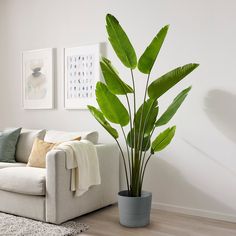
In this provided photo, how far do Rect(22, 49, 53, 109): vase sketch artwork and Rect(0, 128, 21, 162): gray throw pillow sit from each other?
597mm

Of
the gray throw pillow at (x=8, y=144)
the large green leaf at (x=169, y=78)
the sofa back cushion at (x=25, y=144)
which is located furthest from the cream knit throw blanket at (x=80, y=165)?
the gray throw pillow at (x=8, y=144)

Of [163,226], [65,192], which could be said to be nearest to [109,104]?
[65,192]

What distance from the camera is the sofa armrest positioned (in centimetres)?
326

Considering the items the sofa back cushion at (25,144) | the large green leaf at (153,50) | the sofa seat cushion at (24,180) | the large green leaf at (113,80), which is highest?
the large green leaf at (153,50)

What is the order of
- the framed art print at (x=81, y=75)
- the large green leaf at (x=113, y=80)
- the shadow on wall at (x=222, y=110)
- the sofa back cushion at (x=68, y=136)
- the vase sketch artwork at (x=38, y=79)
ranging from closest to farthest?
the large green leaf at (x=113, y=80) < the shadow on wall at (x=222, y=110) < the sofa back cushion at (x=68, y=136) < the framed art print at (x=81, y=75) < the vase sketch artwork at (x=38, y=79)

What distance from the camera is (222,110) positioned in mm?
3537

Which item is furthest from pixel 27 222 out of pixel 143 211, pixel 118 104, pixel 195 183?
pixel 195 183

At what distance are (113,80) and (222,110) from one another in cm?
109

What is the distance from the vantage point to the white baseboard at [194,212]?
3.53 meters

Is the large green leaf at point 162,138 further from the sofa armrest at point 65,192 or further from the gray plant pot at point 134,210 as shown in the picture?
the sofa armrest at point 65,192

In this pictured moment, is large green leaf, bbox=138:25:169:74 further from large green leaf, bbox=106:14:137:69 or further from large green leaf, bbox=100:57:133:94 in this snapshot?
large green leaf, bbox=100:57:133:94

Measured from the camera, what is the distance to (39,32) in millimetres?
4879

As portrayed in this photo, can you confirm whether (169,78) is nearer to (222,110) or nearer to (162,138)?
(162,138)

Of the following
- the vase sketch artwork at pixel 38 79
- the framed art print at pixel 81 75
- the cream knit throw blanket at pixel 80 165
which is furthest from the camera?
the vase sketch artwork at pixel 38 79
